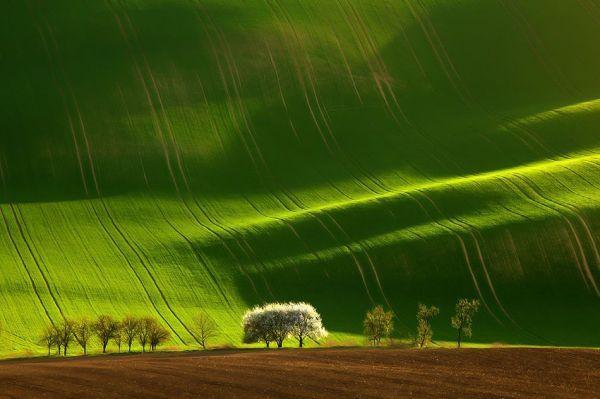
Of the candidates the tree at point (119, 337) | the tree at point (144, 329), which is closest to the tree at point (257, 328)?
the tree at point (144, 329)

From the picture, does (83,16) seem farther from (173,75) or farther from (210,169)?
(210,169)

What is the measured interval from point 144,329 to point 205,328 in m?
6.89

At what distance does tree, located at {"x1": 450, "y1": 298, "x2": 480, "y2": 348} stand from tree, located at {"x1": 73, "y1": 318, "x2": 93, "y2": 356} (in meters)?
29.6

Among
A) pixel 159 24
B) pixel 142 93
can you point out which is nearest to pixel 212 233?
pixel 142 93

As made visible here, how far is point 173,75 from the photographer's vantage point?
139m

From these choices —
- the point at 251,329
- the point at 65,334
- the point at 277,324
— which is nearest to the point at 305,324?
the point at 277,324

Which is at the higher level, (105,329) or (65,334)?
(105,329)

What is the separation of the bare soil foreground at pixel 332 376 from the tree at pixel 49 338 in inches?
1100

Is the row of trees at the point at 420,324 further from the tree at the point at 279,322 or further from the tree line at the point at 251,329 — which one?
the tree at the point at 279,322

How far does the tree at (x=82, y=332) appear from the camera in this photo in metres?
81.4

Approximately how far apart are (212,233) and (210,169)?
721 inches

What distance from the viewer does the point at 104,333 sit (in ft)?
269

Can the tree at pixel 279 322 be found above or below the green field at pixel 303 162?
below

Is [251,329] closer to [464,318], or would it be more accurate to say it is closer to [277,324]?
[277,324]
